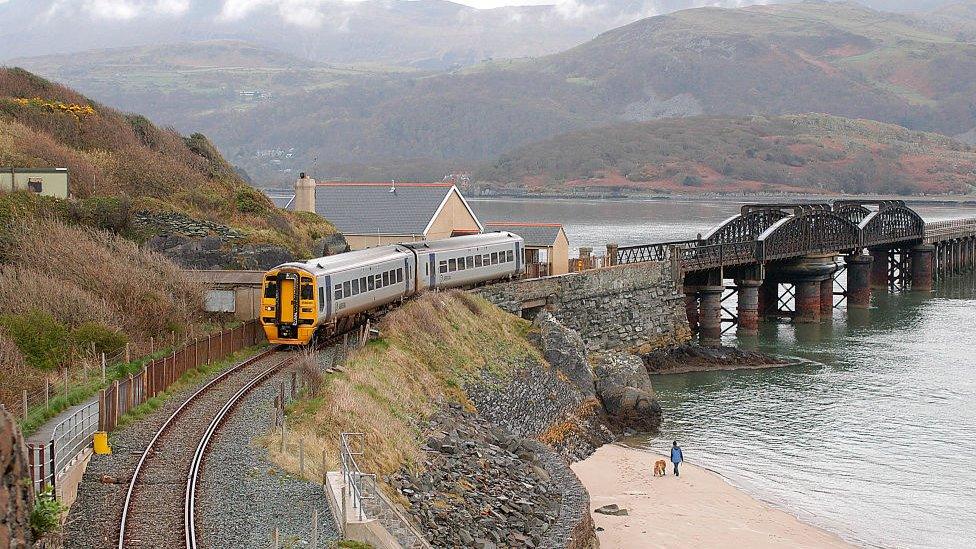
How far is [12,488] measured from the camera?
29.8 ft

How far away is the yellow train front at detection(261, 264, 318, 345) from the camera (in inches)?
1316

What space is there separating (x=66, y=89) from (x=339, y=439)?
42654mm

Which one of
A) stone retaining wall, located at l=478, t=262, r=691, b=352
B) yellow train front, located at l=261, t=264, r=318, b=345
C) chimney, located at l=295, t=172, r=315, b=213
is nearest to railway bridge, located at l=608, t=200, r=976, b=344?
stone retaining wall, located at l=478, t=262, r=691, b=352

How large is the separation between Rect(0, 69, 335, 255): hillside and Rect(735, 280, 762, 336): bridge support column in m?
25.8

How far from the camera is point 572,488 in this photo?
2742cm

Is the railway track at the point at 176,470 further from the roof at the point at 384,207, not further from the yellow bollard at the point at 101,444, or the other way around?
the roof at the point at 384,207

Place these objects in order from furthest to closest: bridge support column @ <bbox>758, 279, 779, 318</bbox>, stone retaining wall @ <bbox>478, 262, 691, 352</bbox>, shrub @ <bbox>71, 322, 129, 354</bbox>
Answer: bridge support column @ <bbox>758, 279, 779, 318</bbox> → stone retaining wall @ <bbox>478, 262, 691, 352</bbox> → shrub @ <bbox>71, 322, 129, 354</bbox>

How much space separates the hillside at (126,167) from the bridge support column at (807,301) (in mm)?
32782

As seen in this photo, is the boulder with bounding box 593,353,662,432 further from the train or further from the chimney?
the chimney

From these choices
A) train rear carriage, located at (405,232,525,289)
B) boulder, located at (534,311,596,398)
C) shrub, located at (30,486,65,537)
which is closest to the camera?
shrub, located at (30,486,65,537)

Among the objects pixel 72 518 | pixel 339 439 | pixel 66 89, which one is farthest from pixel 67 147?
pixel 72 518

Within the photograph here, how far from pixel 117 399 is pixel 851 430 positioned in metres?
27.4

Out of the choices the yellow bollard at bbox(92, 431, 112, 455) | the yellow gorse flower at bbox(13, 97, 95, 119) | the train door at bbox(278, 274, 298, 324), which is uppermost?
the yellow gorse flower at bbox(13, 97, 95, 119)

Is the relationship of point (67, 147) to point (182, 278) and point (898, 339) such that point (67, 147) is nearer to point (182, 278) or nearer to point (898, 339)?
point (182, 278)
